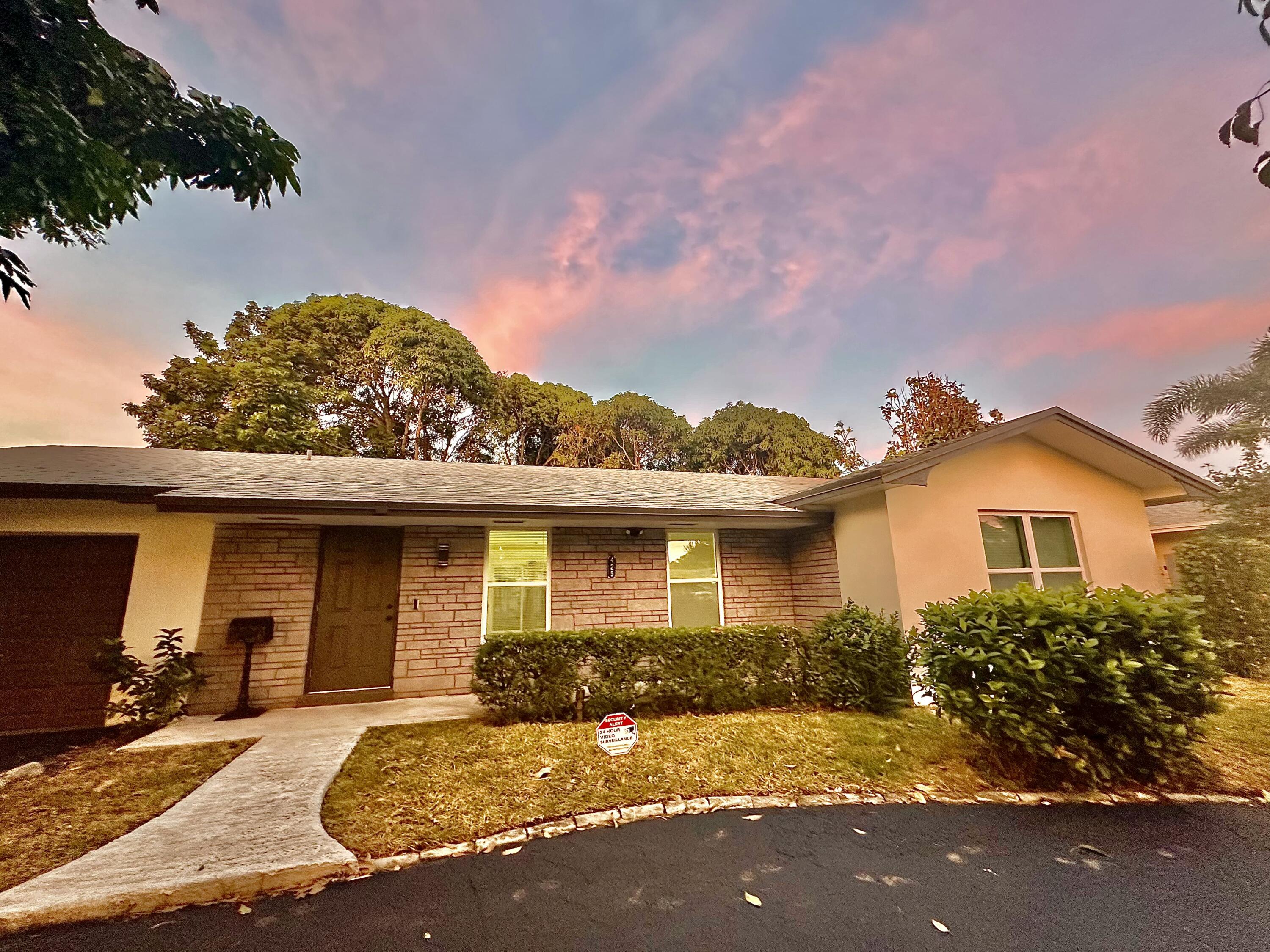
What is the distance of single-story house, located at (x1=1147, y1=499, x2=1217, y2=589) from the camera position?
31.8 ft

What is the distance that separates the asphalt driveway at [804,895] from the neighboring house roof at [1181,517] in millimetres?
9991

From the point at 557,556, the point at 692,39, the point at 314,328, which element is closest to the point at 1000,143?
the point at 692,39

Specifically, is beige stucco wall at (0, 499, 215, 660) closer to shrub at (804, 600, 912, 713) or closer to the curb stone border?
the curb stone border

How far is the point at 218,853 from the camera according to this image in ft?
9.13

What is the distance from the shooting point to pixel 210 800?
352 cm

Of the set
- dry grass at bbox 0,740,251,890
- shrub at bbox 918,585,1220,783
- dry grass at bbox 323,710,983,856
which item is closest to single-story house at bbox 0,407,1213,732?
dry grass at bbox 0,740,251,890

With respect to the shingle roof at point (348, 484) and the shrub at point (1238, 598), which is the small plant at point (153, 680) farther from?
the shrub at point (1238, 598)

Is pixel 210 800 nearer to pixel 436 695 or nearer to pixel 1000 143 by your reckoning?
pixel 436 695

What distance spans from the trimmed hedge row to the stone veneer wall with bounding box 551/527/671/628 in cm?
186

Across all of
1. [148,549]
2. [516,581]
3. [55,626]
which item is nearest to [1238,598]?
[516,581]

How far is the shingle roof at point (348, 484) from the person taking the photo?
5.61 meters

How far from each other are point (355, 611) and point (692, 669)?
4657 millimetres

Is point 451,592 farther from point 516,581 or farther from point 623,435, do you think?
point 623,435

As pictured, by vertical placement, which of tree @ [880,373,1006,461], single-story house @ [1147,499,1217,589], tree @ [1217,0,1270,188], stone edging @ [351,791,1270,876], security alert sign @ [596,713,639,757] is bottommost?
stone edging @ [351,791,1270,876]
